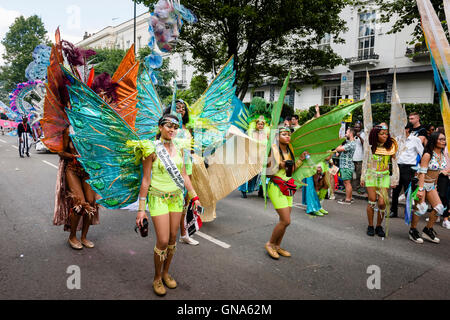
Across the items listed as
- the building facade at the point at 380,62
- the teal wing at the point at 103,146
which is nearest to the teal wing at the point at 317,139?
the teal wing at the point at 103,146

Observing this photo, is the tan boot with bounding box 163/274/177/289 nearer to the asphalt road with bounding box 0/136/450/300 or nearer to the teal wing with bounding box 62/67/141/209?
the asphalt road with bounding box 0/136/450/300

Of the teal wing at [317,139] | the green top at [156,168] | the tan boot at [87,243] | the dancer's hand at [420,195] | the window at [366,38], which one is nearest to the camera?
the green top at [156,168]

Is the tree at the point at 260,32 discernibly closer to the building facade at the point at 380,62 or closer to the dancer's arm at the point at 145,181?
→ the building facade at the point at 380,62

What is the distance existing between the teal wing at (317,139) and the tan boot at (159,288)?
205 cm

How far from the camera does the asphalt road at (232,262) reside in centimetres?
315

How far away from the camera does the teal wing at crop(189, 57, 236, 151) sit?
495cm

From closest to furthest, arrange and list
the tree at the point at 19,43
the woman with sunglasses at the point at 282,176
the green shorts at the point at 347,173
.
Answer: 1. the woman with sunglasses at the point at 282,176
2. the green shorts at the point at 347,173
3. the tree at the point at 19,43

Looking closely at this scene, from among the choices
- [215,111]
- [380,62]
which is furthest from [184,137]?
[380,62]

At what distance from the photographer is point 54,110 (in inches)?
151

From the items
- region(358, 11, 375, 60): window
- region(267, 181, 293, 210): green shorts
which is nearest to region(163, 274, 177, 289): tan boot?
region(267, 181, 293, 210): green shorts

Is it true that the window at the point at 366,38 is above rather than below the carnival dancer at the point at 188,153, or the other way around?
A: above

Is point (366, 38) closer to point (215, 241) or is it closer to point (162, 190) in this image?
point (215, 241)

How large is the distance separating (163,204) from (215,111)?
8.03ft
